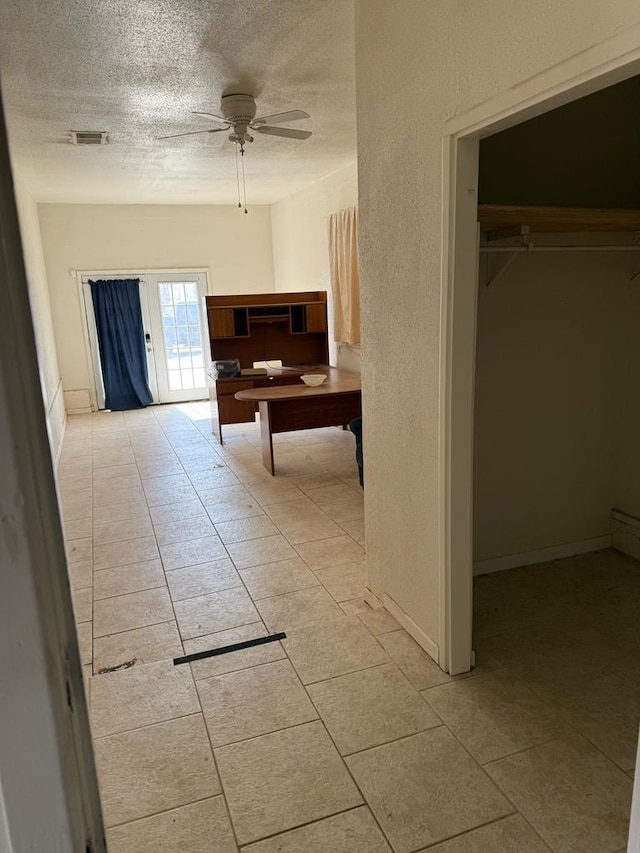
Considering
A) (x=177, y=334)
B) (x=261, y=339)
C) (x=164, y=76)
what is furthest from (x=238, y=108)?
(x=177, y=334)

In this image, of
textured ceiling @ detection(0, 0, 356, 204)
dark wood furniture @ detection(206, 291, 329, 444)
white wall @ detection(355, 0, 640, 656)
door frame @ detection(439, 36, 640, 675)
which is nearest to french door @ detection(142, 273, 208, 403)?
dark wood furniture @ detection(206, 291, 329, 444)

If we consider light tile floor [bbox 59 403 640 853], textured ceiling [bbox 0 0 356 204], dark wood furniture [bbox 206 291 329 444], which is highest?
textured ceiling [bbox 0 0 356 204]

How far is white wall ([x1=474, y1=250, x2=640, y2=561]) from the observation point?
112 inches

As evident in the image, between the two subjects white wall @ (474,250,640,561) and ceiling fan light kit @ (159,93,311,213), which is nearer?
white wall @ (474,250,640,561)

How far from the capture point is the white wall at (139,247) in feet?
25.5

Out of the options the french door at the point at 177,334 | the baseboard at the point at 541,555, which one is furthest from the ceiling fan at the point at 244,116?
the french door at the point at 177,334

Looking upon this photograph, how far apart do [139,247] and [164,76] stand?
16.6 feet

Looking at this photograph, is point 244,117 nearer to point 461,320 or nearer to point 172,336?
point 461,320

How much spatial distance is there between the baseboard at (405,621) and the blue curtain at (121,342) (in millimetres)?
6287

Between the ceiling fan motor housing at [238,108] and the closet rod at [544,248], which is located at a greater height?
the ceiling fan motor housing at [238,108]

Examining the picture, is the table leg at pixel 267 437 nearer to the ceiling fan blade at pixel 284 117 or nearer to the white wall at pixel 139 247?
the ceiling fan blade at pixel 284 117

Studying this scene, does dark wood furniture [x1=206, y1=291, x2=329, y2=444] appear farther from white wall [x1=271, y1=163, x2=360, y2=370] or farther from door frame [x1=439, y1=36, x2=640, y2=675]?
door frame [x1=439, y1=36, x2=640, y2=675]

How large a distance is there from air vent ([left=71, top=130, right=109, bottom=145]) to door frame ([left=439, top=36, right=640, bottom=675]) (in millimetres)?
3497

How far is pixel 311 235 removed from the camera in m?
→ 7.30
